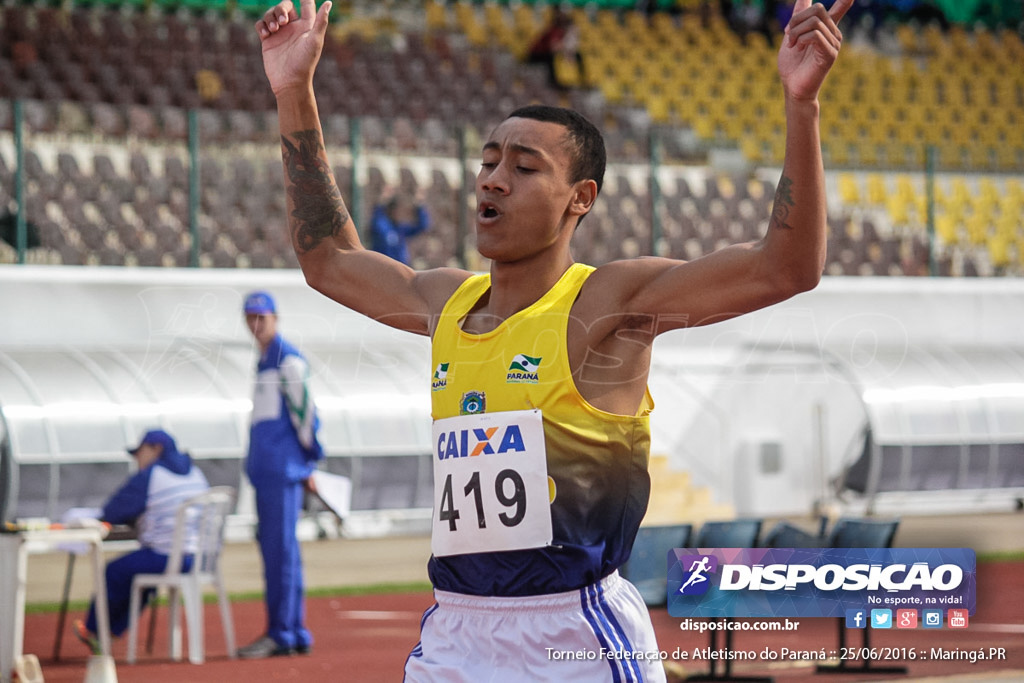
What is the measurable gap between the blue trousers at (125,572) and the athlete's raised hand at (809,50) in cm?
626

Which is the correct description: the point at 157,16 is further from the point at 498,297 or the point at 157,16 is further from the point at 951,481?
the point at 498,297

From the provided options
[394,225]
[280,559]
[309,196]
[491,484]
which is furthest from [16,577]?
[394,225]

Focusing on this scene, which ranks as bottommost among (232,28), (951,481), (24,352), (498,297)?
(951,481)

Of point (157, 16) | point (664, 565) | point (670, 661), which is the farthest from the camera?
point (157, 16)

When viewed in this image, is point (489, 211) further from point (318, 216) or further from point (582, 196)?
point (318, 216)

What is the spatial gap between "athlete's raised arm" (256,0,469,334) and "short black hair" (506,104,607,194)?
37cm

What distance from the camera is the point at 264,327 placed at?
8.05 m

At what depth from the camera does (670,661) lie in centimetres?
682

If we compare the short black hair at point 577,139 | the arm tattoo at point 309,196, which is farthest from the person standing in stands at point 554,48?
the short black hair at point 577,139

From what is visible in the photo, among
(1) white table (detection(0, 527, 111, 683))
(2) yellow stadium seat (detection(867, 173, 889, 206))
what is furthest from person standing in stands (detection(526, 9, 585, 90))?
(1) white table (detection(0, 527, 111, 683))

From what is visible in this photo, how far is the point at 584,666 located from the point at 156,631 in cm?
713

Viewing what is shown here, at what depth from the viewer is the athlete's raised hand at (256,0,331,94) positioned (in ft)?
9.77

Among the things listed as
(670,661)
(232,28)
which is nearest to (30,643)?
(670,661)

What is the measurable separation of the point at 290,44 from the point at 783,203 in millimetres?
1204
